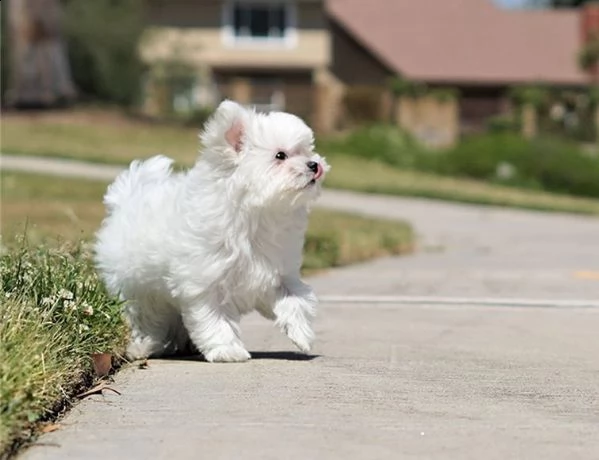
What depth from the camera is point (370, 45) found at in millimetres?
58656

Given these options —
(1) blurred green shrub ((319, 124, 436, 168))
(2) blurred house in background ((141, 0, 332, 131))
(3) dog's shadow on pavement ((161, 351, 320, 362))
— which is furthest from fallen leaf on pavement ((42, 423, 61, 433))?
(2) blurred house in background ((141, 0, 332, 131))

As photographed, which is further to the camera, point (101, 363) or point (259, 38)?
point (259, 38)

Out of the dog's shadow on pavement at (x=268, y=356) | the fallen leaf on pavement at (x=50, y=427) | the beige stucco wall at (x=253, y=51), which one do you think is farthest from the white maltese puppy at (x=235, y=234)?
the beige stucco wall at (x=253, y=51)

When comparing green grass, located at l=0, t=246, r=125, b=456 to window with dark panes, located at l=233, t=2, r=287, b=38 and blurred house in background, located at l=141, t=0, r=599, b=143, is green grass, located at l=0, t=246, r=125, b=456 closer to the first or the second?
blurred house in background, located at l=141, t=0, r=599, b=143

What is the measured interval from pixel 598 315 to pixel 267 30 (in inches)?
1829

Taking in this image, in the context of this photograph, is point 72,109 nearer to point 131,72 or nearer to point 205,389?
point 131,72

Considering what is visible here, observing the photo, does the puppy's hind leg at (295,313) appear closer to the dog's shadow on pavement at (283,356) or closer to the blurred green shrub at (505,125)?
the dog's shadow on pavement at (283,356)

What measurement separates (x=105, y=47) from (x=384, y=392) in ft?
139

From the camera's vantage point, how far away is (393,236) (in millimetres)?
18219

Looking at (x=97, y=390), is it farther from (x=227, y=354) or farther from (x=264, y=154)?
(x=264, y=154)

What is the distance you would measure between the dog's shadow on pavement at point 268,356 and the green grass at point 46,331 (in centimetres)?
67

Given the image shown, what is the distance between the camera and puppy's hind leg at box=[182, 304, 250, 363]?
8.28m

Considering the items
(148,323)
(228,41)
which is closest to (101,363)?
(148,323)

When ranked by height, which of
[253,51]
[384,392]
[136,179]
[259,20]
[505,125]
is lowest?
[505,125]
